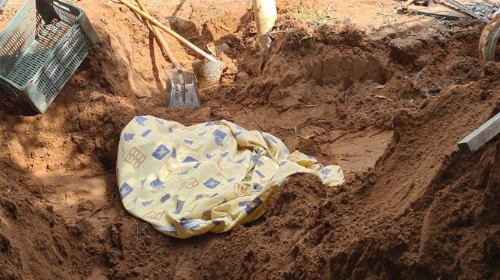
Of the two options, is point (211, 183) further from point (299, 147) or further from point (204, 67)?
point (204, 67)

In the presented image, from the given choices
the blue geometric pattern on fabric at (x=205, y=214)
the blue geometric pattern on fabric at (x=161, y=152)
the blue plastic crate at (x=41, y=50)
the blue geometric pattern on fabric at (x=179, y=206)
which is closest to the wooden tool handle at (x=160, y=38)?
the blue plastic crate at (x=41, y=50)

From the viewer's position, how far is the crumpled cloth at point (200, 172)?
16.2 ft

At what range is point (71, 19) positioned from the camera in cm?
636

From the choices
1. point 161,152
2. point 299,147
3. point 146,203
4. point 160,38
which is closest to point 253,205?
point 146,203

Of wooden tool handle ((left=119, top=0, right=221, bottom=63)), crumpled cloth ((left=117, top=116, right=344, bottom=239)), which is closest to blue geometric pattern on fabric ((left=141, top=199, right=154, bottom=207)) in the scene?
crumpled cloth ((left=117, top=116, right=344, bottom=239))

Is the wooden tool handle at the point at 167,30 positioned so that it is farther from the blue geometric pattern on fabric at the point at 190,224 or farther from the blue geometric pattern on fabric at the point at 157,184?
the blue geometric pattern on fabric at the point at 190,224

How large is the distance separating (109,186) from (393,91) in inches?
111

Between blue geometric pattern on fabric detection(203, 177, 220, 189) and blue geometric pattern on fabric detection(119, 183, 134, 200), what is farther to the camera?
blue geometric pattern on fabric detection(119, 183, 134, 200)

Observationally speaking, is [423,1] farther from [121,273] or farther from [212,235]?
[121,273]

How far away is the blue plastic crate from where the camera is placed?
5852 mm

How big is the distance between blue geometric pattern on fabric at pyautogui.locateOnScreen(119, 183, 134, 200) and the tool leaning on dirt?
1.63 m

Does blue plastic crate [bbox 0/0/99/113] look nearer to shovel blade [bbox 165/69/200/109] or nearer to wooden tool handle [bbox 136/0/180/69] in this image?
shovel blade [bbox 165/69/200/109]

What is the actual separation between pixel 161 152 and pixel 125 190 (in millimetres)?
463

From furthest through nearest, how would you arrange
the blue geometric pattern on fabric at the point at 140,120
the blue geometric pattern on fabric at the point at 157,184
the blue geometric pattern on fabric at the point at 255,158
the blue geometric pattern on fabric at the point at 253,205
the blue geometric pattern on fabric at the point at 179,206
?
the blue geometric pattern on fabric at the point at 140,120, the blue geometric pattern on fabric at the point at 255,158, the blue geometric pattern on fabric at the point at 157,184, the blue geometric pattern on fabric at the point at 179,206, the blue geometric pattern on fabric at the point at 253,205
